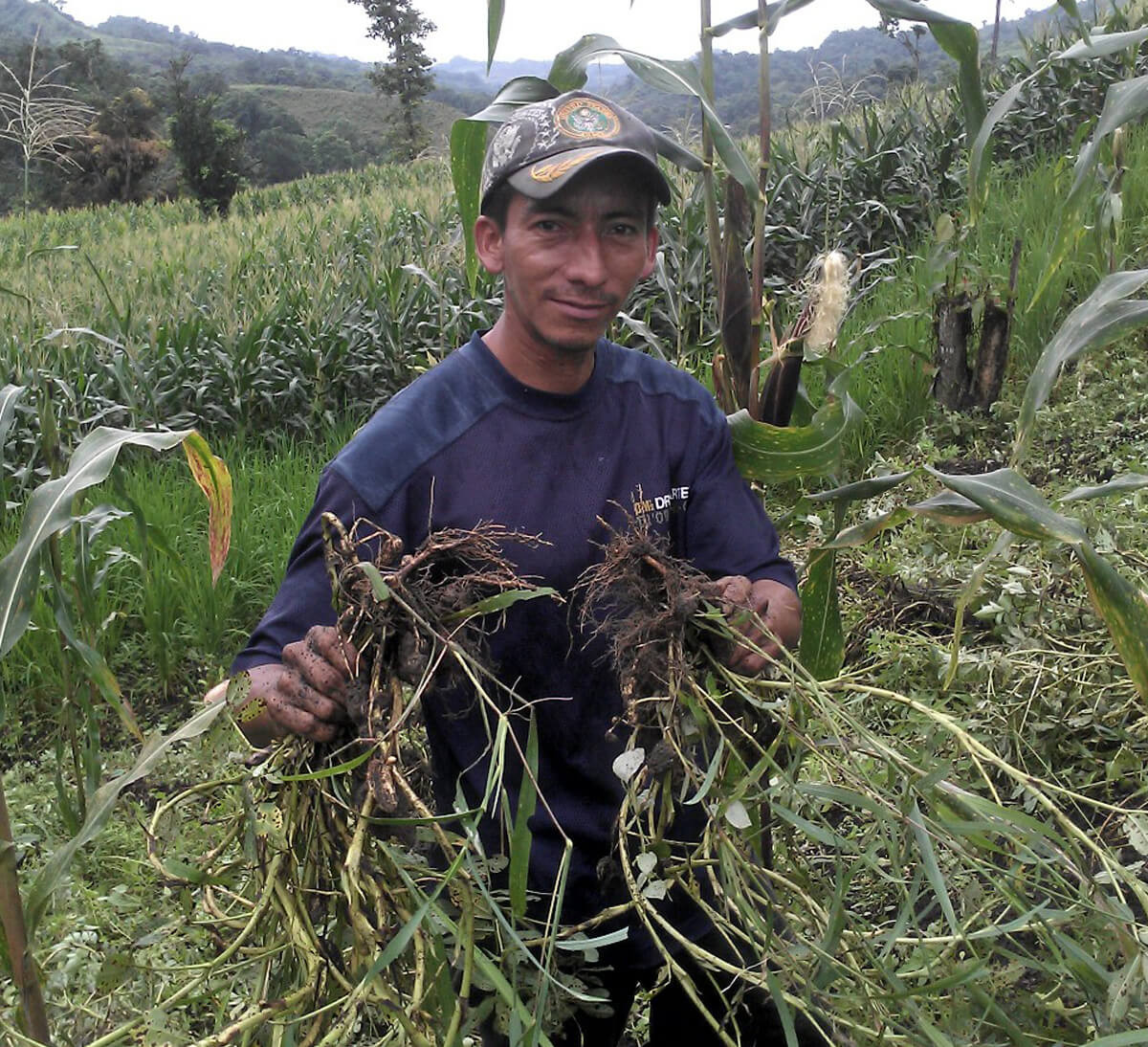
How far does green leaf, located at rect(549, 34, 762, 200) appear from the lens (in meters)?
1.60

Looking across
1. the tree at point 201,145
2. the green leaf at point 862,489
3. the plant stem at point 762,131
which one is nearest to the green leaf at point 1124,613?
the green leaf at point 862,489

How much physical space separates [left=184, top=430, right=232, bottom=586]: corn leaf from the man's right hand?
35 centimetres

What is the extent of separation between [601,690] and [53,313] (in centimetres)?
438

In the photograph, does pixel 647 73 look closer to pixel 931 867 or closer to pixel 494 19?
pixel 494 19

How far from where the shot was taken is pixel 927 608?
10.3 feet

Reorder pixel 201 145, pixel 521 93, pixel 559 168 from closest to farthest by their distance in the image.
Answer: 1. pixel 559 168
2. pixel 521 93
3. pixel 201 145

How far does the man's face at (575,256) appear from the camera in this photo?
148 centimetres

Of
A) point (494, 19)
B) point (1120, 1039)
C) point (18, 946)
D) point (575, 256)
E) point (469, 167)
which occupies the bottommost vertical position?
point (18, 946)

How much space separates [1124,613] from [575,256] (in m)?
0.84

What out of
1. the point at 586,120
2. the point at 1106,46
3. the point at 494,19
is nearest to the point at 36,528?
the point at 586,120

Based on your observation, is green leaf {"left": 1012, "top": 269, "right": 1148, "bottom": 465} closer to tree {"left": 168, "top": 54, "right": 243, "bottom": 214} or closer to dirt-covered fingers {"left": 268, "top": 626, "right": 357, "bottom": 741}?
dirt-covered fingers {"left": 268, "top": 626, "right": 357, "bottom": 741}

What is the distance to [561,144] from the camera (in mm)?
1473

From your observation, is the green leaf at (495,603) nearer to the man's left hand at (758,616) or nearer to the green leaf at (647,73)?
the man's left hand at (758,616)

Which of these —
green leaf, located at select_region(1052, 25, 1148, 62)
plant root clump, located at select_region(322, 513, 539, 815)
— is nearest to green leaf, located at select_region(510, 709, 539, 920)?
plant root clump, located at select_region(322, 513, 539, 815)
